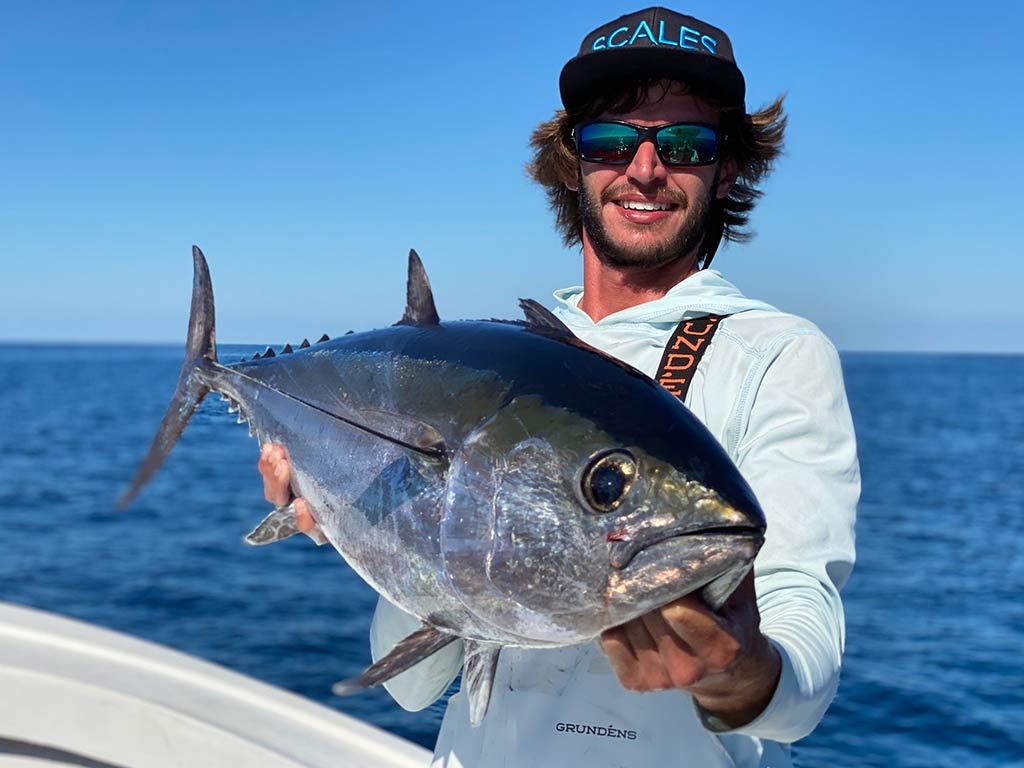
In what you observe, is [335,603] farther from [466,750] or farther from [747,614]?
[747,614]

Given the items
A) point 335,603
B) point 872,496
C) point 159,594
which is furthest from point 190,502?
point 872,496

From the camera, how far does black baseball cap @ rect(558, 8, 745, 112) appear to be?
A: 257cm

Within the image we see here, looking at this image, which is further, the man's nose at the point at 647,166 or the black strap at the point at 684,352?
the man's nose at the point at 647,166

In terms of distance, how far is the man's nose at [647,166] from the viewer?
8.57 ft

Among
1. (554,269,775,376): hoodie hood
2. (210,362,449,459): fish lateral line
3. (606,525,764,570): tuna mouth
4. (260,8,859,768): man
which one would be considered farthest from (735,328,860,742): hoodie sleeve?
(210,362,449,459): fish lateral line

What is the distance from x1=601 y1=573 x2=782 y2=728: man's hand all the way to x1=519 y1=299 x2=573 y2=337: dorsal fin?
591mm

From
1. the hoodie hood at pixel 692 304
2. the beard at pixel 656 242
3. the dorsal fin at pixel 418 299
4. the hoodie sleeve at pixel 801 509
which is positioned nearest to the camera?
the hoodie sleeve at pixel 801 509

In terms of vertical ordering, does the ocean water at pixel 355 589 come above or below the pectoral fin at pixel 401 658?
below

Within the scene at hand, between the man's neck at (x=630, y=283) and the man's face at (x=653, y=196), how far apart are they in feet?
0.16

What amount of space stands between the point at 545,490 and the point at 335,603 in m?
14.0

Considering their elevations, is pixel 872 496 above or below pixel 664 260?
below

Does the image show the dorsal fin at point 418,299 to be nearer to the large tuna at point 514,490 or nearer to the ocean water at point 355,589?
the large tuna at point 514,490

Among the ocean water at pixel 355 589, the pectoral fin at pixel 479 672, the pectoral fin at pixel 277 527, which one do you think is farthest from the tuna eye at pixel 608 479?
the ocean water at pixel 355 589

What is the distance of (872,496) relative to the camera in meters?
26.6
